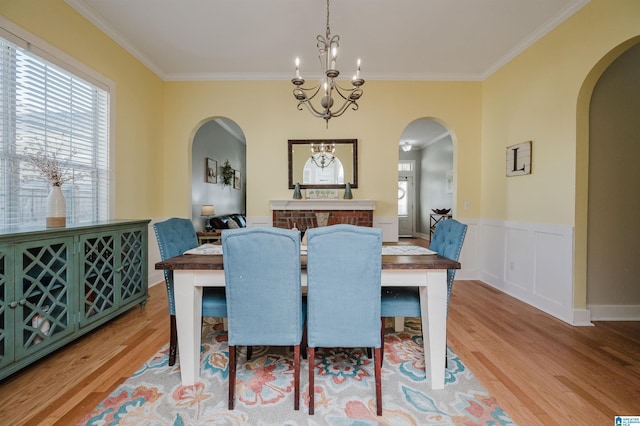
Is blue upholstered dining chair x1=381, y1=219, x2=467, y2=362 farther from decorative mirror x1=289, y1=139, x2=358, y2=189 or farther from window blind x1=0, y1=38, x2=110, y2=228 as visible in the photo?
window blind x1=0, y1=38, x2=110, y2=228

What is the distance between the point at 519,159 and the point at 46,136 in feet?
15.2

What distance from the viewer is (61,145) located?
2.64 metres

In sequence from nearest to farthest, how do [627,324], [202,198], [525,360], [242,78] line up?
[525,360]
[627,324]
[242,78]
[202,198]

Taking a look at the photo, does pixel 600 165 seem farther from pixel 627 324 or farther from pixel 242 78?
pixel 242 78

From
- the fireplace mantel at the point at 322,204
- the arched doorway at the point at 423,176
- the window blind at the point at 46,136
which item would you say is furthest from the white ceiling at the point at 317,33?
the arched doorway at the point at 423,176

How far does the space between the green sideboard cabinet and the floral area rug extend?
67cm

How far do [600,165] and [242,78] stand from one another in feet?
13.8

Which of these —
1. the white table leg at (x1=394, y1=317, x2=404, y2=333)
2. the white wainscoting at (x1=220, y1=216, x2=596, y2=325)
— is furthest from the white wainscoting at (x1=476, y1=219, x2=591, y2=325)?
the white table leg at (x1=394, y1=317, x2=404, y2=333)

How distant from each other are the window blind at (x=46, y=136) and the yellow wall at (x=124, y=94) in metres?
0.20

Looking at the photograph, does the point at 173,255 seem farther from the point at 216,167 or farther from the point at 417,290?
the point at 216,167

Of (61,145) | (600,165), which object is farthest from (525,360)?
(61,145)

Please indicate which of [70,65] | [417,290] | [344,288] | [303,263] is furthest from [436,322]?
[70,65]

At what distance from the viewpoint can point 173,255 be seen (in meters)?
2.21

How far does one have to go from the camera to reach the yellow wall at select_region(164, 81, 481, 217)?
426 centimetres
